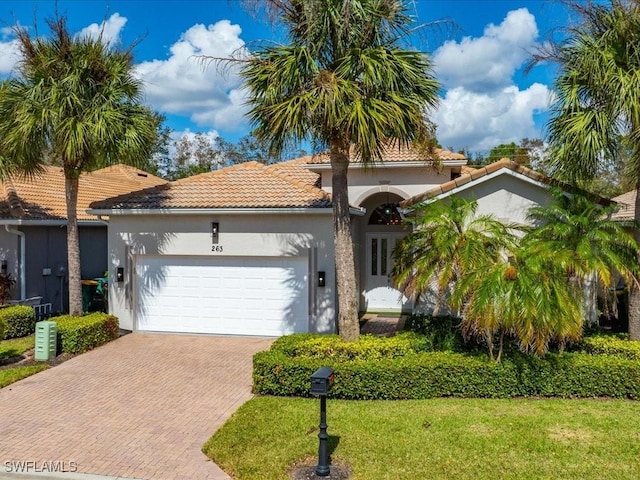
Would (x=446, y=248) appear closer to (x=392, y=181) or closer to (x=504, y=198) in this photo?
(x=504, y=198)

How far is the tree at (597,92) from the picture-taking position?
9.52 metres

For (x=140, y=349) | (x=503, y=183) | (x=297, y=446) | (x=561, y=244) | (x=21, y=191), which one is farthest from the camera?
(x=21, y=191)

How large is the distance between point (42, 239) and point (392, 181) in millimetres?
11647

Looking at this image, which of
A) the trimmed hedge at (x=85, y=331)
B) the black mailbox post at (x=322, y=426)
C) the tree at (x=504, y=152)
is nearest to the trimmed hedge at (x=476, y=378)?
the black mailbox post at (x=322, y=426)

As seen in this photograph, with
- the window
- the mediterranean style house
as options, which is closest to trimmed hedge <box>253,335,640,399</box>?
the mediterranean style house

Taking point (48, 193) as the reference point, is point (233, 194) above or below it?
below

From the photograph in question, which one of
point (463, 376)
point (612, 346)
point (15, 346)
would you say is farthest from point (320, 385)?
point (15, 346)

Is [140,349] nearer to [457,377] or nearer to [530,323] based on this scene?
[457,377]

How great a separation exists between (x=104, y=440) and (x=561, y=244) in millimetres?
8822

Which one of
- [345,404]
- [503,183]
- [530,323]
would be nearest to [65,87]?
[345,404]

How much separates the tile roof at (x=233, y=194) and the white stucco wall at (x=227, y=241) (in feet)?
1.11

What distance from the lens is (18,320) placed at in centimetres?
1417

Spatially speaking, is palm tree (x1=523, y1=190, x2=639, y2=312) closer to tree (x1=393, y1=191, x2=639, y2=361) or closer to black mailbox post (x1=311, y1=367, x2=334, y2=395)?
Result: tree (x1=393, y1=191, x2=639, y2=361)

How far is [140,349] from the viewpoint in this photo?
12.9 metres
